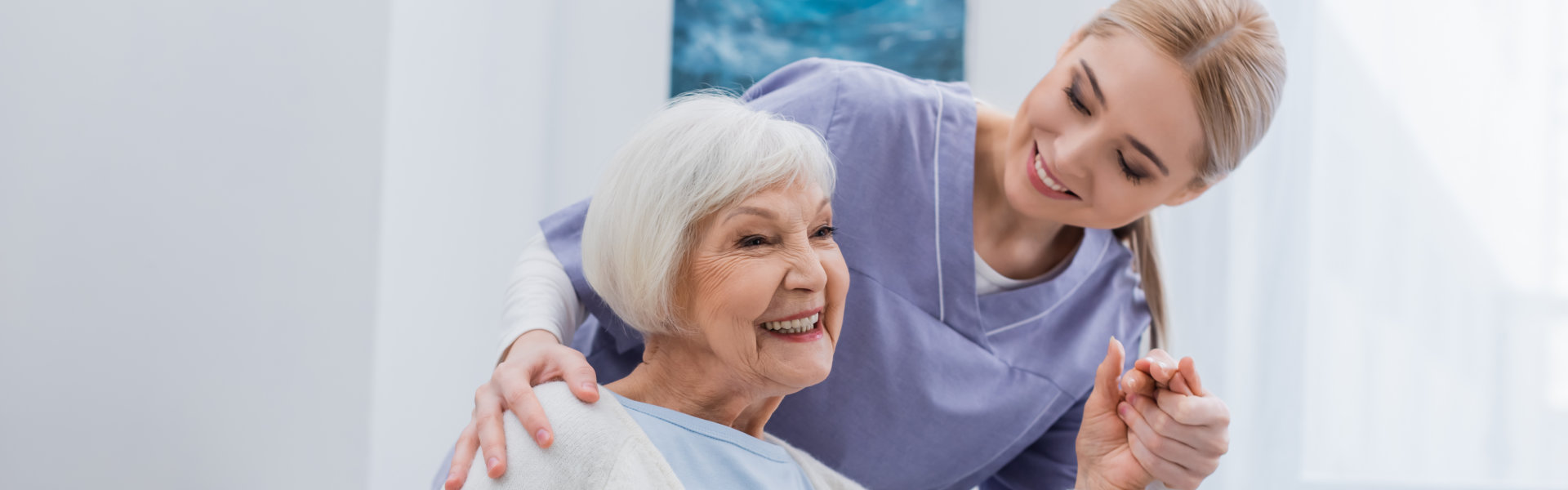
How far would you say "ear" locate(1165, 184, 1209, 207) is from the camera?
46.0 inches

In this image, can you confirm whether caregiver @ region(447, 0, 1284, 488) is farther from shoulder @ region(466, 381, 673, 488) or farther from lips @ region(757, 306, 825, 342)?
lips @ region(757, 306, 825, 342)

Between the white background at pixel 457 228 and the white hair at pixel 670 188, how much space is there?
55 centimetres

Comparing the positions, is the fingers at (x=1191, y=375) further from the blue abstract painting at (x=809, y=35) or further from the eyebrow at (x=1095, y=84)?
the blue abstract painting at (x=809, y=35)

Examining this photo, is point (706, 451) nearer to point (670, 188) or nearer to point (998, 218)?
point (670, 188)

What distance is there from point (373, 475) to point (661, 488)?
2.34 ft

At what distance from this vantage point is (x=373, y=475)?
52.4 inches

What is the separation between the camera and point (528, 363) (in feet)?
2.92

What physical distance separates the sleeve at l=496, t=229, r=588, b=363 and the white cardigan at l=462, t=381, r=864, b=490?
16cm

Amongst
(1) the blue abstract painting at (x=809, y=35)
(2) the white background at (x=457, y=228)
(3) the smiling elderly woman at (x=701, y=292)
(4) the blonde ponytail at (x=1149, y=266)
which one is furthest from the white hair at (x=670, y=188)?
(1) the blue abstract painting at (x=809, y=35)

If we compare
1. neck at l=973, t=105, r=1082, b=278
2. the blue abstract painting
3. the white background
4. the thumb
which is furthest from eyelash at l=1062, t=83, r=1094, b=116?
the blue abstract painting

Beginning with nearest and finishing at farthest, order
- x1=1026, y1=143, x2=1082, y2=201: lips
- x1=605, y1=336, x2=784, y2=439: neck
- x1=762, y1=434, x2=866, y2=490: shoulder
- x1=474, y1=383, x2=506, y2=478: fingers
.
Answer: x1=474, y1=383, x2=506, y2=478: fingers, x1=605, y1=336, x2=784, y2=439: neck, x1=762, y1=434, x2=866, y2=490: shoulder, x1=1026, y1=143, x2=1082, y2=201: lips

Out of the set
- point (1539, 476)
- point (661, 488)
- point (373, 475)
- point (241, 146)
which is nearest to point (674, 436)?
point (661, 488)

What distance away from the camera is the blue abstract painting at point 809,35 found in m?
2.09

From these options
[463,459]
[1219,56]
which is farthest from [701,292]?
[1219,56]
